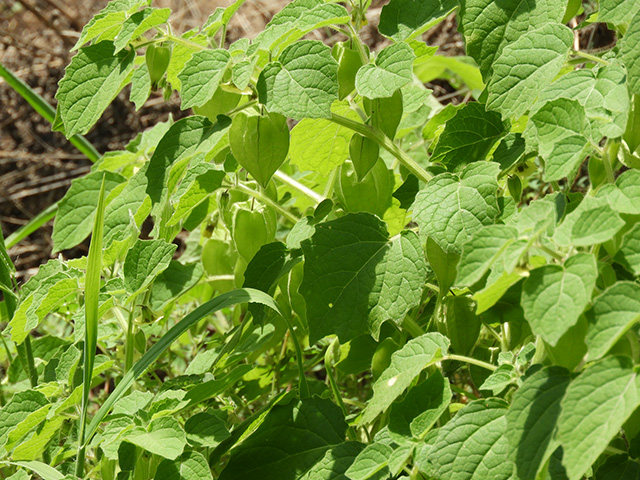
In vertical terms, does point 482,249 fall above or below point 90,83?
below

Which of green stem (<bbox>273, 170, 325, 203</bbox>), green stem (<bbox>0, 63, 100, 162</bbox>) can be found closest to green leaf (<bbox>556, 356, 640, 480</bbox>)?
green stem (<bbox>273, 170, 325, 203</bbox>)

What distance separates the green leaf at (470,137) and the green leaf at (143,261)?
1.29 feet

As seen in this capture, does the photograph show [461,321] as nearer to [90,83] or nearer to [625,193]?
[625,193]

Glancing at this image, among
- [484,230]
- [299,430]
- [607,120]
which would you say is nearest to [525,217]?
[484,230]

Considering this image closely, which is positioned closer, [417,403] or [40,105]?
[417,403]

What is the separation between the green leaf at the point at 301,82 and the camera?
796 mm

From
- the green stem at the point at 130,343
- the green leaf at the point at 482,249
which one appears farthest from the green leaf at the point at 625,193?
the green stem at the point at 130,343

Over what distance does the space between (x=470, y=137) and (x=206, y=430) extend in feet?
1.72

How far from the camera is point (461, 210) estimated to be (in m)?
0.80

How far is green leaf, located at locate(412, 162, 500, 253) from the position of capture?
2.60ft

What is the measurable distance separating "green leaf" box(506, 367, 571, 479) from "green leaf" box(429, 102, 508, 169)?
385mm

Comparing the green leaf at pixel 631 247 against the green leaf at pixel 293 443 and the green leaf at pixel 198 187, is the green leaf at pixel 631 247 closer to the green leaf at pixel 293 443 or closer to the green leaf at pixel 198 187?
the green leaf at pixel 293 443

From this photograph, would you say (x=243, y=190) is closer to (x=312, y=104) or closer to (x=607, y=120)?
(x=312, y=104)

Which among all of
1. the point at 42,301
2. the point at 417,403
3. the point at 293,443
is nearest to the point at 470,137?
the point at 417,403
